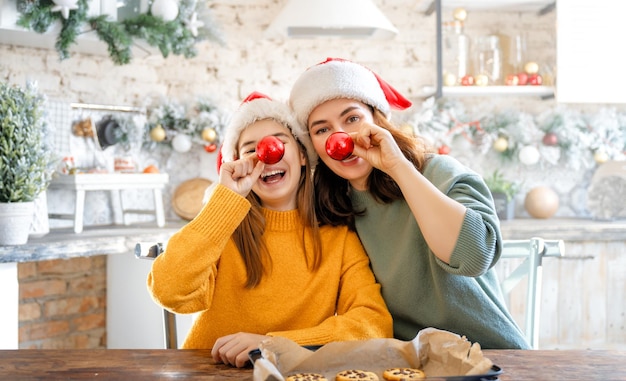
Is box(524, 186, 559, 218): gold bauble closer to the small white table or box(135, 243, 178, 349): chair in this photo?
the small white table

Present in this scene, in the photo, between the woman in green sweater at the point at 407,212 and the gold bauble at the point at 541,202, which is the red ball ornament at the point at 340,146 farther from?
the gold bauble at the point at 541,202

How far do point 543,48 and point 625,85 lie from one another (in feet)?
1.76

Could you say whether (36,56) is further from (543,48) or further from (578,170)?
(578,170)

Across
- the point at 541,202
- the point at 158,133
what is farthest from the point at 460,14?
the point at 158,133

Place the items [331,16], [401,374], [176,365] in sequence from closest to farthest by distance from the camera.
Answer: [401,374]
[176,365]
[331,16]

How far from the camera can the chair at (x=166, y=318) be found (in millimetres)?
1901

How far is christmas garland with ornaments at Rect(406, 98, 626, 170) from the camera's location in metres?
3.96

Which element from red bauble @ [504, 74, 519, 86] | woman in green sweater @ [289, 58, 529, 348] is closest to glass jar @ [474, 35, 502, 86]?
red bauble @ [504, 74, 519, 86]

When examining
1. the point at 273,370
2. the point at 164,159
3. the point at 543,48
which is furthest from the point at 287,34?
the point at 273,370

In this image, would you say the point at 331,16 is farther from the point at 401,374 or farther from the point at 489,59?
the point at 401,374

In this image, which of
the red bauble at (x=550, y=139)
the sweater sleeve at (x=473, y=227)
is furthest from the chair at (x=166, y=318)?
the red bauble at (x=550, y=139)

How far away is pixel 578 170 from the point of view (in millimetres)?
4121

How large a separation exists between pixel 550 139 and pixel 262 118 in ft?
8.50

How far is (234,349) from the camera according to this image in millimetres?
1286
